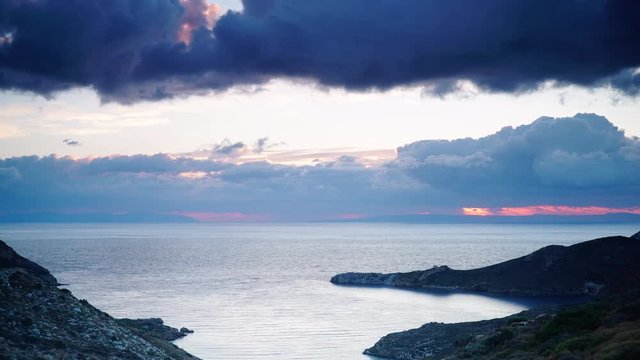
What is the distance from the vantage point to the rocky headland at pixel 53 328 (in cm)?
5334

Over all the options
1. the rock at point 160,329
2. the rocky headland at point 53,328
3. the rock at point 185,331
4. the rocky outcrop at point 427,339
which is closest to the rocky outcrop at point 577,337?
the rocky outcrop at point 427,339

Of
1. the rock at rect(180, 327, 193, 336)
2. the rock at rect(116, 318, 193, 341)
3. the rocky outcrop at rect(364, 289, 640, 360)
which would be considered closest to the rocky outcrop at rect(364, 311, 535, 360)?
the rocky outcrop at rect(364, 289, 640, 360)

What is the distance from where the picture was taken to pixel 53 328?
57938 mm

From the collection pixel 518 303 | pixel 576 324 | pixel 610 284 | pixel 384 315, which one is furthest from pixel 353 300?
pixel 576 324

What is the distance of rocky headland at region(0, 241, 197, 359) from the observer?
53.3m

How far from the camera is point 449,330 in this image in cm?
11788

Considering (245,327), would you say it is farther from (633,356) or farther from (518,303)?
(633,356)

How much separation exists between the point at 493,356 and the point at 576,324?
10.7 m

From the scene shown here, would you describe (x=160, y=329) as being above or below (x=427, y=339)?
below

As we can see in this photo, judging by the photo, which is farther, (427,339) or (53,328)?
(427,339)

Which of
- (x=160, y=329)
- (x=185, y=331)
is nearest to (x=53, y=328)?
(x=160, y=329)

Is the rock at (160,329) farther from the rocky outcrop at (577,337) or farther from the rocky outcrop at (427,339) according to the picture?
the rocky outcrop at (577,337)

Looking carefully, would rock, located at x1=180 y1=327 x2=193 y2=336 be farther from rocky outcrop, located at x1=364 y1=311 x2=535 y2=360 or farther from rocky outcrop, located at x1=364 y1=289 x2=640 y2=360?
rocky outcrop, located at x1=364 y1=289 x2=640 y2=360

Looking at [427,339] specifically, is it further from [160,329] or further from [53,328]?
[53,328]
